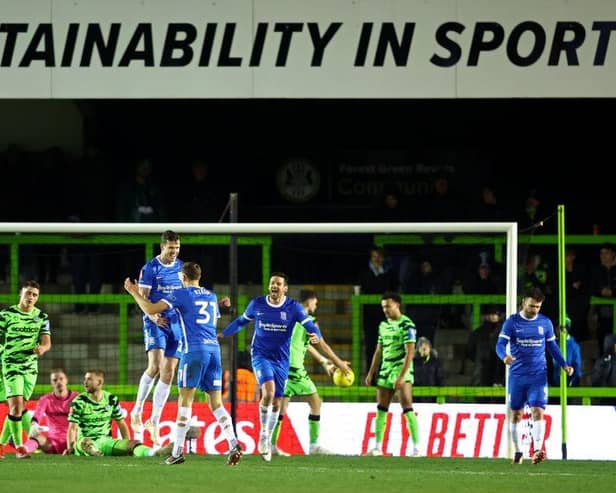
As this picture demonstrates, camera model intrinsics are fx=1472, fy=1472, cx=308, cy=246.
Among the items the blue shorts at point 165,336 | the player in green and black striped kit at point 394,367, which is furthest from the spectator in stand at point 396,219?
the blue shorts at point 165,336

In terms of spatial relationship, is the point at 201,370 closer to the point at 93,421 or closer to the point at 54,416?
the point at 93,421

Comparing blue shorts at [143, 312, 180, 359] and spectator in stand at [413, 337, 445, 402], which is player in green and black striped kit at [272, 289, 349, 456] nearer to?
blue shorts at [143, 312, 180, 359]

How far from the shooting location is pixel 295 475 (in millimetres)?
11172

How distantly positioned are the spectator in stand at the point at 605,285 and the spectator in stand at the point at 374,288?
252 cm

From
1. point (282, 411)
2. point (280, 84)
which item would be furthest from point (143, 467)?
point (280, 84)

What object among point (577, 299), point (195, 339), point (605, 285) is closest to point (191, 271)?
point (195, 339)

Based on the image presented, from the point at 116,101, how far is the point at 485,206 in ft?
18.5

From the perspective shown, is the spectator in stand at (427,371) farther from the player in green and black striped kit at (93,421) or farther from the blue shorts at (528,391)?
the player in green and black striped kit at (93,421)

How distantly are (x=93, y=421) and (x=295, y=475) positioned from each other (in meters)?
3.08

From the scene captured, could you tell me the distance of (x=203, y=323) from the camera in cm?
1227

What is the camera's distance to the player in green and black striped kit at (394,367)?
46.9 ft

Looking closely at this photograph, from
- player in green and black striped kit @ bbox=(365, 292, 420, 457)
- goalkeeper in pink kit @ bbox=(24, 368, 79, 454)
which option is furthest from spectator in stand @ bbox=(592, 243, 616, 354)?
goalkeeper in pink kit @ bbox=(24, 368, 79, 454)

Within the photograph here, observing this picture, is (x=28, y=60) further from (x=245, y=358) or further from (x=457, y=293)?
(x=457, y=293)

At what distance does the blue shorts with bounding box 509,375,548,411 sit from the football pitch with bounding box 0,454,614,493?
0.55m
